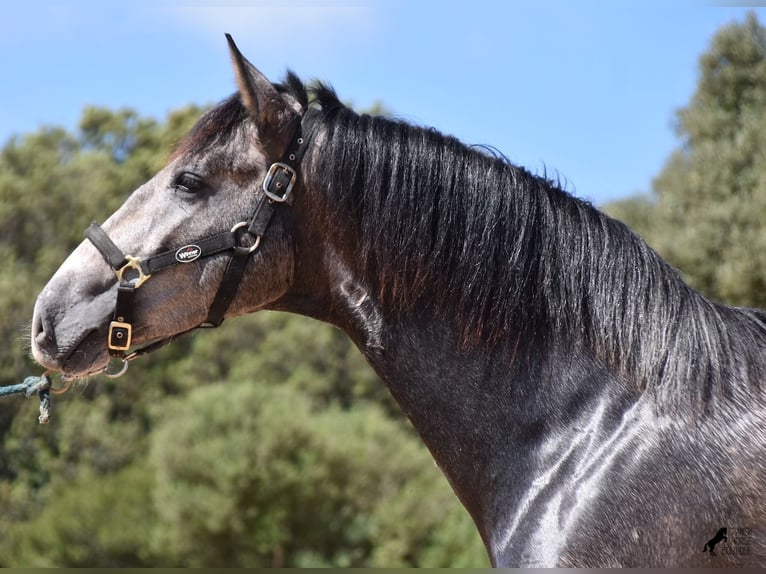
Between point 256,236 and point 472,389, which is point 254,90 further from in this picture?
point 472,389

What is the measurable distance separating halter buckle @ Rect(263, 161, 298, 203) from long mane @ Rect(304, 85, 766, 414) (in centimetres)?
11

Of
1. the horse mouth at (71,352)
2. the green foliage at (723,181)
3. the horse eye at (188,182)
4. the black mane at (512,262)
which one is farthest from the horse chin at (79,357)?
the green foliage at (723,181)

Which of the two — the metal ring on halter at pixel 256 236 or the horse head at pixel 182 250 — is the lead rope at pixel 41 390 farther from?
the metal ring on halter at pixel 256 236

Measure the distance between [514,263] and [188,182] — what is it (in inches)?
51.8

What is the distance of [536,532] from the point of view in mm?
2941

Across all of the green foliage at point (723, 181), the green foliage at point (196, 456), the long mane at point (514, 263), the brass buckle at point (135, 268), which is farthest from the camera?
the green foliage at point (196, 456)

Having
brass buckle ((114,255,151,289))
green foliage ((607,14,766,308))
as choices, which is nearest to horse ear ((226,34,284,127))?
brass buckle ((114,255,151,289))

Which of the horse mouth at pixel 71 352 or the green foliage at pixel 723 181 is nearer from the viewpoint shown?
the horse mouth at pixel 71 352

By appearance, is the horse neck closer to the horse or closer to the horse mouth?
the horse

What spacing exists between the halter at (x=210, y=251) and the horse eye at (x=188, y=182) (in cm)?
21

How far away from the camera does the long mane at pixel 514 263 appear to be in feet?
10.2

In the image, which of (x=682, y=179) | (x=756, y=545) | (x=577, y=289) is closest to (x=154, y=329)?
(x=577, y=289)

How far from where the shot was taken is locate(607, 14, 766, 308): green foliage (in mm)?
12695

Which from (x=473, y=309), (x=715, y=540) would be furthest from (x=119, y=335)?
(x=715, y=540)
